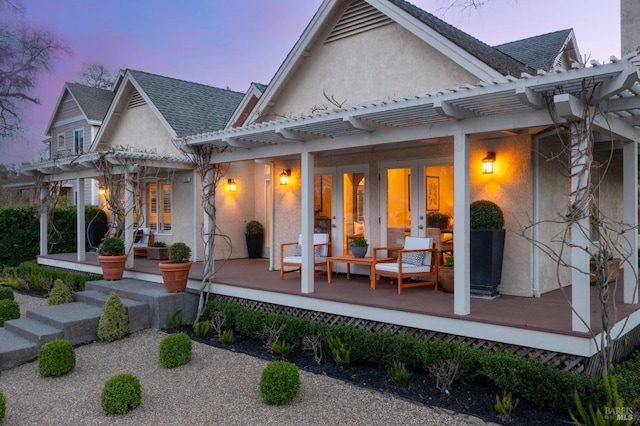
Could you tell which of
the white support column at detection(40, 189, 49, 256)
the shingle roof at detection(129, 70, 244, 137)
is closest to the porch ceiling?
the shingle roof at detection(129, 70, 244, 137)

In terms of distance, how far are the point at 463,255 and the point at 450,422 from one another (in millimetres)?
1938

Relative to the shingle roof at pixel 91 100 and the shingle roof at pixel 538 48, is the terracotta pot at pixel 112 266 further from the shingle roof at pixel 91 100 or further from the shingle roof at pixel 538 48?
the shingle roof at pixel 91 100

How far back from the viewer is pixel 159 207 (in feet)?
43.6

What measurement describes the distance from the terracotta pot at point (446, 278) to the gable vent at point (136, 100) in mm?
10449

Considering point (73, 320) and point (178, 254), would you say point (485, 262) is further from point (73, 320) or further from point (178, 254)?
point (73, 320)

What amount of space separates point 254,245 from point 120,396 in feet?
25.9

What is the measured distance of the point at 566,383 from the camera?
4.30 metres

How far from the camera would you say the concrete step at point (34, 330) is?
21.3 feet

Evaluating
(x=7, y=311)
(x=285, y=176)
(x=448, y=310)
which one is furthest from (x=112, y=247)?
(x=448, y=310)

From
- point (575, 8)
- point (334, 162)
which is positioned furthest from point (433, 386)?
point (575, 8)

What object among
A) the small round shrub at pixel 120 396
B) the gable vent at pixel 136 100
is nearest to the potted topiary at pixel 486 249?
the small round shrub at pixel 120 396

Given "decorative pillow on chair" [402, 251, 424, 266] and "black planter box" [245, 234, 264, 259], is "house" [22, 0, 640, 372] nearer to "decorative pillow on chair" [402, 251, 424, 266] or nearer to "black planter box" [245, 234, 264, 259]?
"black planter box" [245, 234, 264, 259]

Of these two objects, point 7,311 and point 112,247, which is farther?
point 112,247

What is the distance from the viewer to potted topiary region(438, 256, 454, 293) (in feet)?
22.6
